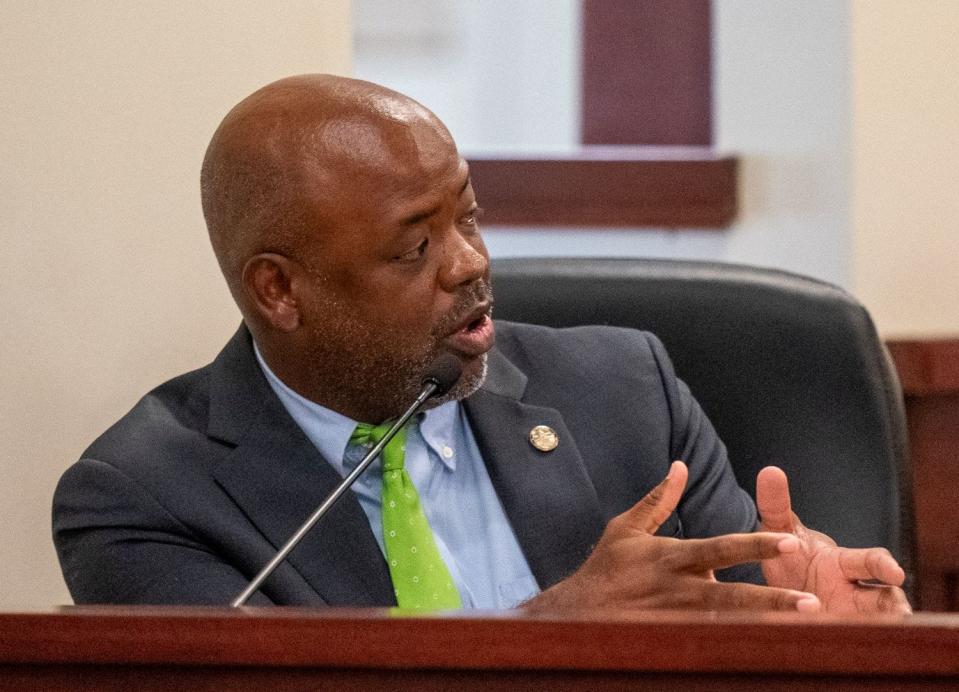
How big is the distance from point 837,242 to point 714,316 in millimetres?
717

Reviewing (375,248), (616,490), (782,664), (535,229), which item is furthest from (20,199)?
(782,664)

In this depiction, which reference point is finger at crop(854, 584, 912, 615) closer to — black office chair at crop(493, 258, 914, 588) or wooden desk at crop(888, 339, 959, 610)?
black office chair at crop(493, 258, 914, 588)

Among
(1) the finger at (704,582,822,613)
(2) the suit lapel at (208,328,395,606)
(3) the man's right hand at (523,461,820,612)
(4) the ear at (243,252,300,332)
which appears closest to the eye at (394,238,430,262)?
(4) the ear at (243,252,300,332)

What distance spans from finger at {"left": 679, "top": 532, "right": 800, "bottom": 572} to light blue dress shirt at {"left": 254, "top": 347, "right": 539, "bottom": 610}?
39 centimetres

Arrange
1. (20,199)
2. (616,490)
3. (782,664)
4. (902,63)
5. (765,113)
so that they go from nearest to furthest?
(782,664) → (616,490) → (20,199) → (902,63) → (765,113)

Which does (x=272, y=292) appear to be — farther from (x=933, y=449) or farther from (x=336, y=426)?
(x=933, y=449)

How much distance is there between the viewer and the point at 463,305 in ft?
5.98

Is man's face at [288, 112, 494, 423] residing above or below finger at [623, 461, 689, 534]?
above

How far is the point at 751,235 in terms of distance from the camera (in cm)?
290

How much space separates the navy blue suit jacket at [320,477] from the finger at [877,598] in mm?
237

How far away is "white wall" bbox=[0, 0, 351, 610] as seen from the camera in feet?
7.04

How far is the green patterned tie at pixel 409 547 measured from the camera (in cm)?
176

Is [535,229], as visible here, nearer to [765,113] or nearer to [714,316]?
[765,113]

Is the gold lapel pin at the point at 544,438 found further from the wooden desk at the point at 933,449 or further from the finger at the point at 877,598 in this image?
the wooden desk at the point at 933,449
